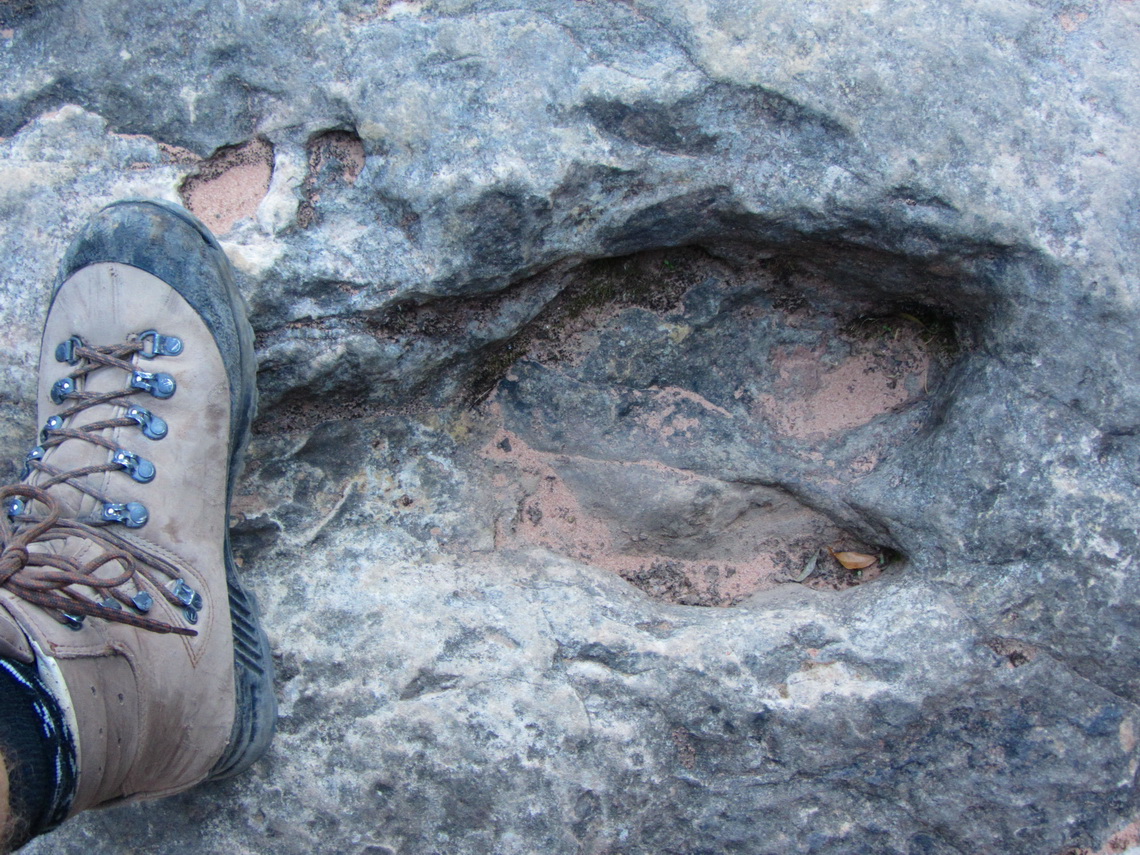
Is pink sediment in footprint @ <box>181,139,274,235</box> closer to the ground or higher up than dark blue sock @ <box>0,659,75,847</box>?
higher up

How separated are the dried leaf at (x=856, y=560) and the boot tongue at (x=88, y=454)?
148 cm

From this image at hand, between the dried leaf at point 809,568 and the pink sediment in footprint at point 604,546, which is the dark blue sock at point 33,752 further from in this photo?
the dried leaf at point 809,568

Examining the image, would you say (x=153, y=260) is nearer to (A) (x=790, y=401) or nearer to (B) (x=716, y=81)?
(B) (x=716, y=81)

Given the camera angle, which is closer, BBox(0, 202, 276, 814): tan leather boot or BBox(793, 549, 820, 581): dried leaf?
BBox(0, 202, 276, 814): tan leather boot

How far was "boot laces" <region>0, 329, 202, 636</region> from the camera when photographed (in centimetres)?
134

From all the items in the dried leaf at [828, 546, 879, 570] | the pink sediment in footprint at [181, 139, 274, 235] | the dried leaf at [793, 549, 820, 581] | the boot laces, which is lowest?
the dried leaf at [793, 549, 820, 581]

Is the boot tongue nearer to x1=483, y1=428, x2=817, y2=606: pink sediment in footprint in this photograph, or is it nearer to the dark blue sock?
the dark blue sock

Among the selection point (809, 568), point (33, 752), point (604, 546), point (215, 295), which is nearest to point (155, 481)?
point (215, 295)

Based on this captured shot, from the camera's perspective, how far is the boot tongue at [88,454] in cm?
152

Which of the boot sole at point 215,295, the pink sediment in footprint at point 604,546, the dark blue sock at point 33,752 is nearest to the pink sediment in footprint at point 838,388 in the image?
the pink sediment in footprint at point 604,546

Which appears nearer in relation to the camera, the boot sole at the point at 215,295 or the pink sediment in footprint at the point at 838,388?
the boot sole at the point at 215,295

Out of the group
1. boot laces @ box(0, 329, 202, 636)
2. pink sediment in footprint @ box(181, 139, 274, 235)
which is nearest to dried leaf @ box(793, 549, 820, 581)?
boot laces @ box(0, 329, 202, 636)

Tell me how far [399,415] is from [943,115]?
4.07 feet

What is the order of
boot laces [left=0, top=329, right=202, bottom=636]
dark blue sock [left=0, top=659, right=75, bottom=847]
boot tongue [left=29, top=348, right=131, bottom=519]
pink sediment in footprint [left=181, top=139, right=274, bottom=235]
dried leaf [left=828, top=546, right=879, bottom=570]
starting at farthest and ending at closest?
dried leaf [left=828, top=546, right=879, bottom=570], pink sediment in footprint [left=181, top=139, right=274, bottom=235], boot tongue [left=29, top=348, right=131, bottom=519], boot laces [left=0, top=329, right=202, bottom=636], dark blue sock [left=0, top=659, right=75, bottom=847]
